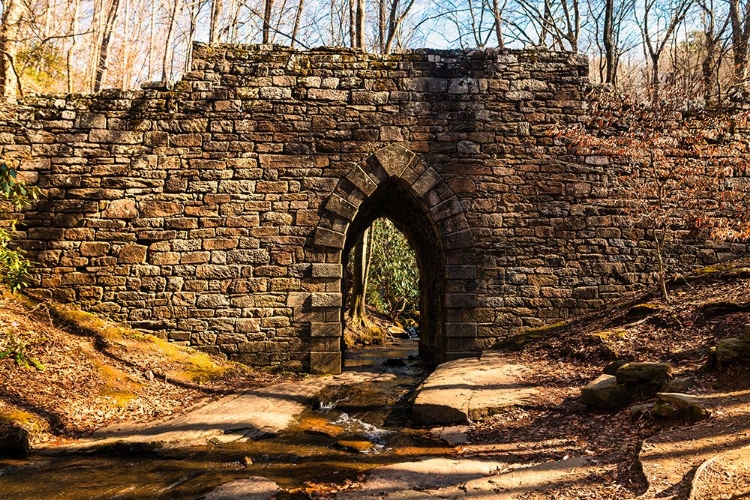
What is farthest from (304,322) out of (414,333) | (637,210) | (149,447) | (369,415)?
(414,333)

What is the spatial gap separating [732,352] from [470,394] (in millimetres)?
2428

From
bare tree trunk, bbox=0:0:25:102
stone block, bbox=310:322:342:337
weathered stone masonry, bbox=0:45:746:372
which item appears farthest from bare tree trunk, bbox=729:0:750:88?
bare tree trunk, bbox=0:0:25:102

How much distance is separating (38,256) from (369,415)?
564cm

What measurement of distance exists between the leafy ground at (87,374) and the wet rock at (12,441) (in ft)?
0.62

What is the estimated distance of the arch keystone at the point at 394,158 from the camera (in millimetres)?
7840

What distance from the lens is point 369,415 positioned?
5.91 m

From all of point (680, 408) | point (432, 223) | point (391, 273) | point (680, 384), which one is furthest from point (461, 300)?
point (391, 273)

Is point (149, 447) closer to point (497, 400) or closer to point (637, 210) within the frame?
point (497, 400)

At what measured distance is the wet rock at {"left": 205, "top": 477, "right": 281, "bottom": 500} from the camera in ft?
10.9

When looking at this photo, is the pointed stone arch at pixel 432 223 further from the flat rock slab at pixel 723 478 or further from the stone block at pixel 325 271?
the flat rock slab at pixel 723 478

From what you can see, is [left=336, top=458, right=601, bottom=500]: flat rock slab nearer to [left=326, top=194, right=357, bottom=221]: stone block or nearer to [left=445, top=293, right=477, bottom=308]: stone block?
[left=445, top=293, right=477, bottom=308]: stone block

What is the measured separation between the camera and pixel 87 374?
585cm

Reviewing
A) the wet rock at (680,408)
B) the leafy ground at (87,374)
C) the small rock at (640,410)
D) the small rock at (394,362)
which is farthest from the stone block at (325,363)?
the wet rock at (680,408)

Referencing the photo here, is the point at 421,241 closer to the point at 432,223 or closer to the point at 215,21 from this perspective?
the point at 432,223
